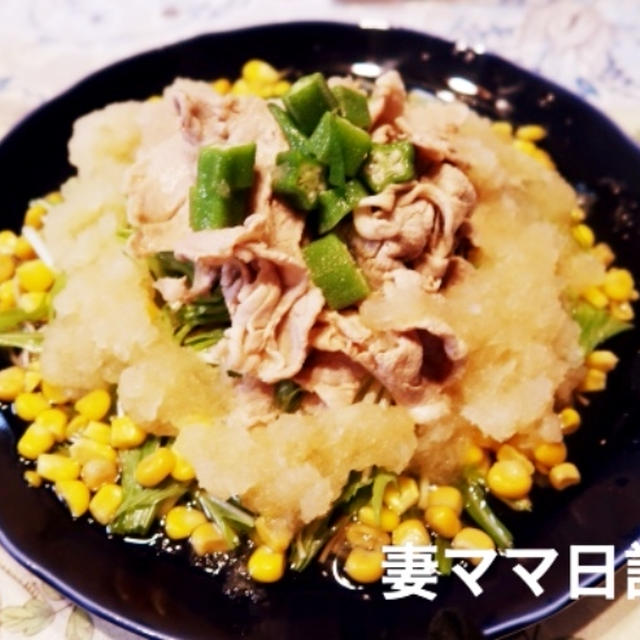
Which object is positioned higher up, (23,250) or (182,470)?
(23,250)

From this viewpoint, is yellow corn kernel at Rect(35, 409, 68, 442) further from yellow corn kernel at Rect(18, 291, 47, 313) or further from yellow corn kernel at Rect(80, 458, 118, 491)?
yellow corn kernel at Rect(18, 291, 47, 313)

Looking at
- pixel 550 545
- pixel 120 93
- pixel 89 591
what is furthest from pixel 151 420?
pixel 120 93

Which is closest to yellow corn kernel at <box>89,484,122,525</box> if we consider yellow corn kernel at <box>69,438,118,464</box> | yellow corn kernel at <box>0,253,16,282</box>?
yellow corn kernel at <box>69,438,118,464</box>

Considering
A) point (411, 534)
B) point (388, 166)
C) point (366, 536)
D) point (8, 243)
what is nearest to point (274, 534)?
point (366, 536)

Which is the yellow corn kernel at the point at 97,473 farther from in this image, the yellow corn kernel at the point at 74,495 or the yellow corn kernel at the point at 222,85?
the yellow corn kernel at the point at 222,85

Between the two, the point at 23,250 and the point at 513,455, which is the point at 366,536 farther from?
the point at 23,250

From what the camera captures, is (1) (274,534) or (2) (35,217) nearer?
(1) (274,534)

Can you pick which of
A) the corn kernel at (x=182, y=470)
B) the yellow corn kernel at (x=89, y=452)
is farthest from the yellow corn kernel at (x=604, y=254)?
the yellow corn kernel at (x=89, y=452)
